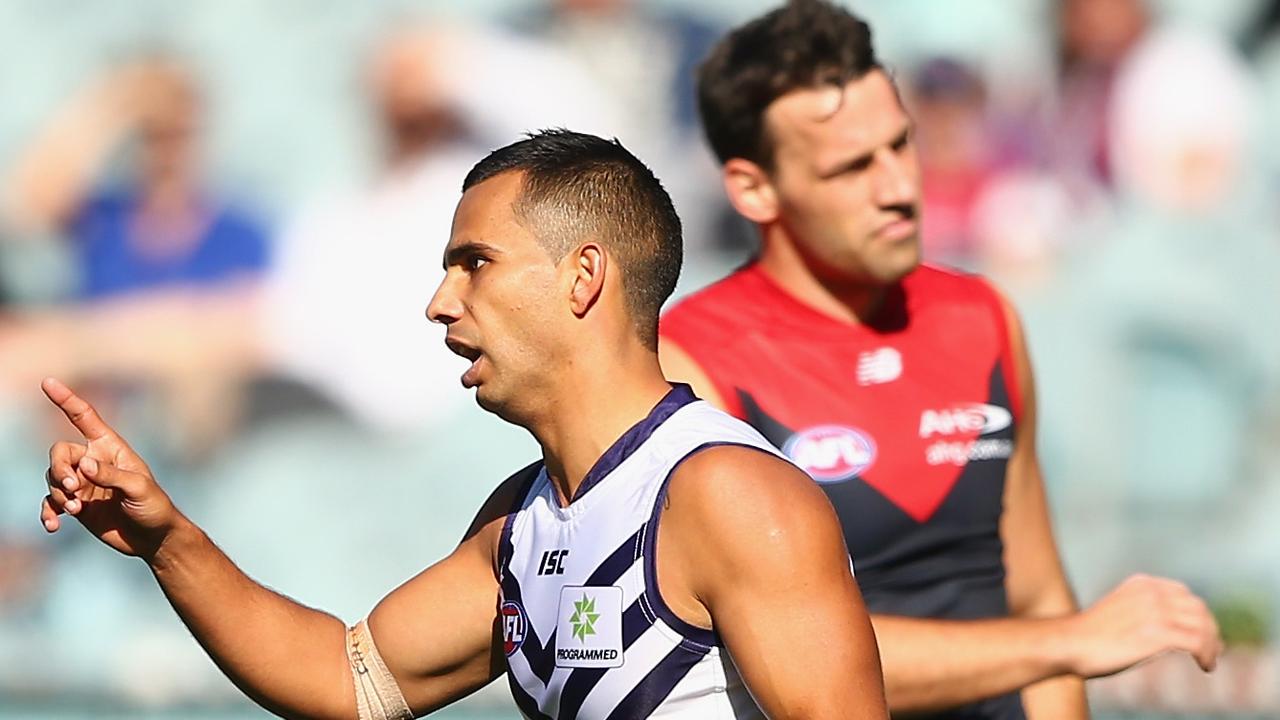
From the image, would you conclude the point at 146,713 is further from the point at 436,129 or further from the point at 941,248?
the point at 941,248

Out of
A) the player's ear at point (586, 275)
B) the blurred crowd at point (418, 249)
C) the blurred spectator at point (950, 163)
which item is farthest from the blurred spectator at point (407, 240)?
the player's ear at point (586, 275)

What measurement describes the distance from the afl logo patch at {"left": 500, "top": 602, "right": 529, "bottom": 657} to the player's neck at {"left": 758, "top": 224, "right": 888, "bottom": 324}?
4.71 ft

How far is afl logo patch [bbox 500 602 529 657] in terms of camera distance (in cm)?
335

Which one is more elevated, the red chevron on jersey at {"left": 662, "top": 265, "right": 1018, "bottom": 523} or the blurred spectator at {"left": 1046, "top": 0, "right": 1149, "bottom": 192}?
the blurred spectator at {"left": 1046, "top": 0, "right": 1149, "bottom": 192}

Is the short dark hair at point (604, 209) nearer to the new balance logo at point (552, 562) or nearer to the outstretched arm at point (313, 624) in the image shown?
the new balance logo at point (552, 562)

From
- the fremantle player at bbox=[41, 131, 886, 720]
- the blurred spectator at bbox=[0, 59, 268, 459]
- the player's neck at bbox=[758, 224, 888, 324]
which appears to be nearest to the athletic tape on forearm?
the fremantle player at bbox=[41, 131, 886, 720]

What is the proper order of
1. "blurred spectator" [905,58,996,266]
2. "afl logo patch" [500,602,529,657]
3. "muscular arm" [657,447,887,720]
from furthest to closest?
"blurred spectator" [905,58,996,266], "afl logo patch" [500,602,529,657], "muscular arm" [657,447,887,720]

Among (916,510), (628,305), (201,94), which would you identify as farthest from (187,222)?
(628,305)

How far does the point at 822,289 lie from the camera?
4594 mm

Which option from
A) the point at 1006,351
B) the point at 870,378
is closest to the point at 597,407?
the point at 870,378

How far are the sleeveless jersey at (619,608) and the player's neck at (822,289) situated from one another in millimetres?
1292

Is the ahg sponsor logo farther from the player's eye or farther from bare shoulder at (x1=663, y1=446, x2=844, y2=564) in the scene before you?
bare shoulder at (x1=663, y1=446, x2=844, y2=564)

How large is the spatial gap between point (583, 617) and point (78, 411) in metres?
0.94

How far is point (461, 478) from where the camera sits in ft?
30.5
